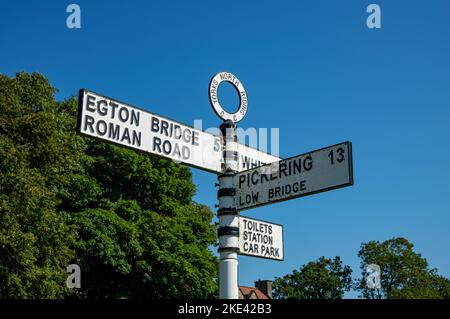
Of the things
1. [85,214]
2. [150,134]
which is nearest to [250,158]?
[150,134]

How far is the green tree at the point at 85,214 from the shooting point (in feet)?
68.2

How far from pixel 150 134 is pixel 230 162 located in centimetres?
96

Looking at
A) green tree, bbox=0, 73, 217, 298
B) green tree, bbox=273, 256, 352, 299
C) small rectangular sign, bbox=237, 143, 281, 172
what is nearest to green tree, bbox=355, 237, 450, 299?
green tree, bbox=273, 256, 352, 299

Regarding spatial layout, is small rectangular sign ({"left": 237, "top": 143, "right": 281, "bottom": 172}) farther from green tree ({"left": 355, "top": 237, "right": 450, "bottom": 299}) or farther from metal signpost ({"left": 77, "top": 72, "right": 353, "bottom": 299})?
green tree ({"left": 355, "top": 237, "right": 450, "bottom": 299})

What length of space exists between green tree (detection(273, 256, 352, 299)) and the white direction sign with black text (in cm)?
7347

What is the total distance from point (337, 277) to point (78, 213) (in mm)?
58208

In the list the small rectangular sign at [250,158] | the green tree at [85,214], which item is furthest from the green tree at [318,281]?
the small rectangular sign at [250,158]

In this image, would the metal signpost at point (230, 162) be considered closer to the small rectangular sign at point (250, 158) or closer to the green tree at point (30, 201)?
the small rectangular sign at point (250, 158)

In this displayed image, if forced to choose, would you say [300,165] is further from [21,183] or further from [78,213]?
[78,213]

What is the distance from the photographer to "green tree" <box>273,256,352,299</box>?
77500 mm

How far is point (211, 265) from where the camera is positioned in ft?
97.2

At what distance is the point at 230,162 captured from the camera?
6.49 meters

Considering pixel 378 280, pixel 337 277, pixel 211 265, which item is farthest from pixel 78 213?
pixel 337 277

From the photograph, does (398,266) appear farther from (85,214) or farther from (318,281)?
(85,214)
